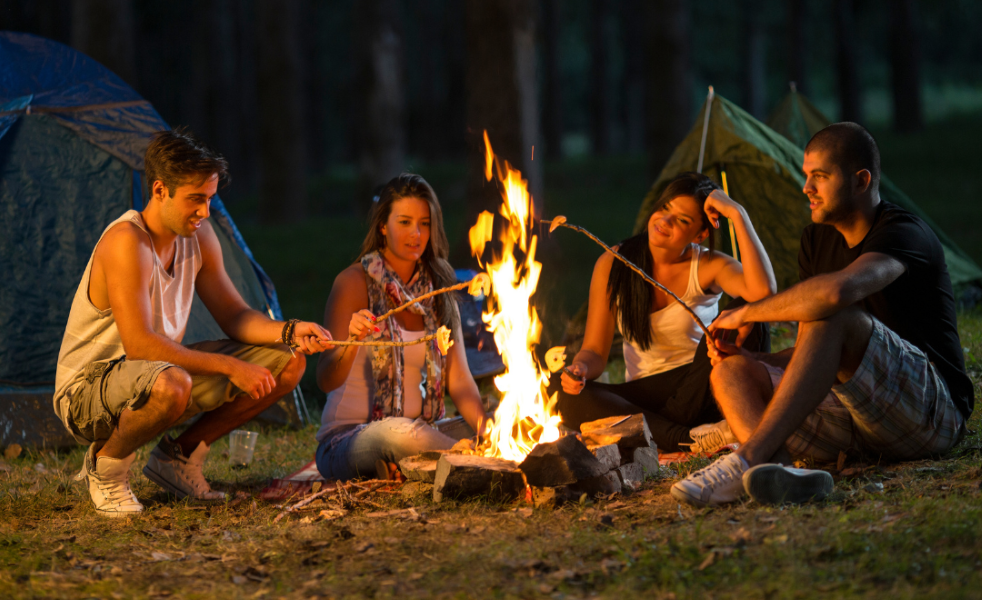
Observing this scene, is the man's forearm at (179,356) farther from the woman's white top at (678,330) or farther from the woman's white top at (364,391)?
the woman's white top at (678,330)

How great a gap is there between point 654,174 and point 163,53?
887 inches

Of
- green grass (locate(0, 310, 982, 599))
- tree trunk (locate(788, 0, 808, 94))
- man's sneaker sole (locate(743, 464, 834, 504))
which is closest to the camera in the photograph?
green grass (locate(0, 310, 982, 599))

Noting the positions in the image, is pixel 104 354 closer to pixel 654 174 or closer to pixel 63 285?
pixel 63 285

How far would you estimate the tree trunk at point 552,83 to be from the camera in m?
22.6

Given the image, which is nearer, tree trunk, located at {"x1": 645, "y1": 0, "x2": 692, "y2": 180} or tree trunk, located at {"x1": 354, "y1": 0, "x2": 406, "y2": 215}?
tree trunk, located at {"x1": 645, "y1": 0, "x2": 692, "y2": 180}

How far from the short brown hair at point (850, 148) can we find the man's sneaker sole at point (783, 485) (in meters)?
1.27

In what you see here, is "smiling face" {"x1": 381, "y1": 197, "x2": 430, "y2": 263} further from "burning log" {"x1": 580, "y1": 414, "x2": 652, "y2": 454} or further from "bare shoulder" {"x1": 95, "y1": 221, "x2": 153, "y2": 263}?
"burning log" {"x1": 580, "y1": 414, "x2": 652, "y2": 454}

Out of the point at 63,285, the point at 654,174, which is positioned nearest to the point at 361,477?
the point at 63,285

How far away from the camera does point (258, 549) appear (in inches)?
127

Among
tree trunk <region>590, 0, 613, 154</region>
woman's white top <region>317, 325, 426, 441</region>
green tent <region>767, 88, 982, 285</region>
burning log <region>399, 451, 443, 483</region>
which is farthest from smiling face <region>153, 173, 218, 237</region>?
tree trunk <region>590, 0, 613, 154</region>

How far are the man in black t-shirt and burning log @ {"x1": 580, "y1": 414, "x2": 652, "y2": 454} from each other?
39 centimetres

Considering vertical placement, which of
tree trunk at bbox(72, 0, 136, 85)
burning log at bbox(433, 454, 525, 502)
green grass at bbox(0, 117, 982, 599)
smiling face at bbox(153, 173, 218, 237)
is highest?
tree trunk at bbox(72, 0, 136, 85)

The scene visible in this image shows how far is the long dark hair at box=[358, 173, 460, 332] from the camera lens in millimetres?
4176

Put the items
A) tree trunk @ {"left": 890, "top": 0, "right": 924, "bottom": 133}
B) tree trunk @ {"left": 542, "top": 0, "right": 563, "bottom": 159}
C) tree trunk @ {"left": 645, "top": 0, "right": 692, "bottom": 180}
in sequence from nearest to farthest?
tree trunk @ {"left": 645, "top": 0, "right": 692, "bottom": 180} → tree trunk @ {"left": 890, "top": 0, "right": 924, "bottom": 133} → tree trunk @ {"left": 542, "top": 0, "right": 563, "bottom": 159}
